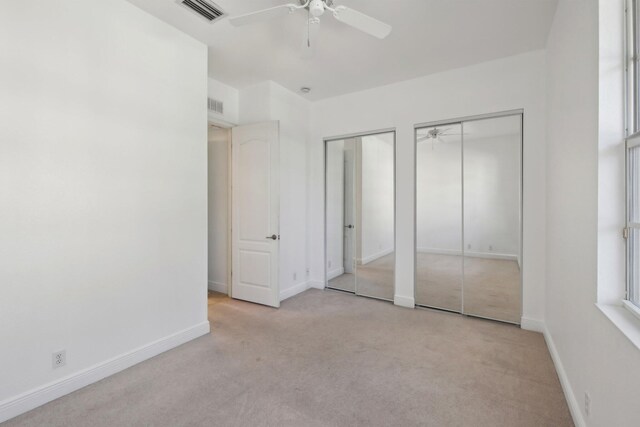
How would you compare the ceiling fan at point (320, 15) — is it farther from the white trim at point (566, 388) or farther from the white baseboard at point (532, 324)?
the white baseboard at point (532, 324)

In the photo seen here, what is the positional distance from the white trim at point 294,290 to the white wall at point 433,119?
0.73 ft

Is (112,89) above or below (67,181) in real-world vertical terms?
above

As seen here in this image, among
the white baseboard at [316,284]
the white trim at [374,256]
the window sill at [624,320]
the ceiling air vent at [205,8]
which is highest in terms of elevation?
the ceiling air vent at [205,8]

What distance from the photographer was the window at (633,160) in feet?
4.45

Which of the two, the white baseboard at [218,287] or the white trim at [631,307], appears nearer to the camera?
the white trim at [631,307]

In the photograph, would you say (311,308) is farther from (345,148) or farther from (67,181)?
(67,181)

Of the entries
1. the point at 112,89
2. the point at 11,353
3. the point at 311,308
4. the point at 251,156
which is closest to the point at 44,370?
the point at 11,353

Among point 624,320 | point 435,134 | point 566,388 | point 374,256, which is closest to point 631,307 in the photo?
point 624,320

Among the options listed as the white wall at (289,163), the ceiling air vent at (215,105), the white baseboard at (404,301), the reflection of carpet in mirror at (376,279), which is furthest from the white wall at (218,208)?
the white baseboard at (404,301)

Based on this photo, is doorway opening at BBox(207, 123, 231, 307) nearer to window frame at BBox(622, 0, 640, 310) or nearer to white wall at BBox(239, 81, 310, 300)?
white wall at BBox(239, 81, 310, 300)

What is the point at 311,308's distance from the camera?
380 centimetres

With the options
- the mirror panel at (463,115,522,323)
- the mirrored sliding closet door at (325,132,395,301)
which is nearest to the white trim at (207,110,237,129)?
the mirrored sliding closet door at (325,132,395,301)

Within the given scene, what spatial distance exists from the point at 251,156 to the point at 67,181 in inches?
82.7

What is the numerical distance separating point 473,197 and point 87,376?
405 centimetres
